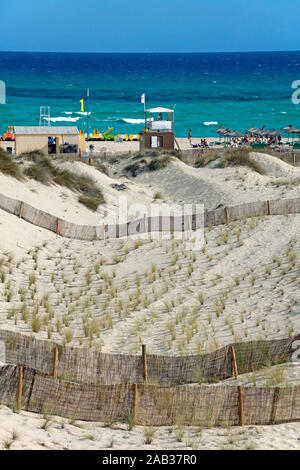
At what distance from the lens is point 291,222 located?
2548 centimetres

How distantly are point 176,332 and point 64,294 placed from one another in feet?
13.8

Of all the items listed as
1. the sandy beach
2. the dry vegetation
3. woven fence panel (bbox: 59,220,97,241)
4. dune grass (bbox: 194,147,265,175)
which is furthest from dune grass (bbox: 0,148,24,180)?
dune grass (bbox: 194,147,265,175)

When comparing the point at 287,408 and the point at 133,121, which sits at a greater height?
the point at 133,121

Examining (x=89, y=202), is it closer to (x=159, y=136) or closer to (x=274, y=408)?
(x=159, y=136)

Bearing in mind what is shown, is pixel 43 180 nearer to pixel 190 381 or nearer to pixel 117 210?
pixel 117 210

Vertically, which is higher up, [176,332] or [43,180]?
[43,180]

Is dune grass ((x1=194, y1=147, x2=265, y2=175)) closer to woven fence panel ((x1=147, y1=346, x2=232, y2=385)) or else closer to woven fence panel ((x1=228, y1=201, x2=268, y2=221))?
woven fence panel ((x1=228, y1=201, x2=268, y2=221))

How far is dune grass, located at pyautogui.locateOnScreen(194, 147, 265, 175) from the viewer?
4112 centimetres

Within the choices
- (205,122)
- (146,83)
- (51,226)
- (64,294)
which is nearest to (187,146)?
(205,122)

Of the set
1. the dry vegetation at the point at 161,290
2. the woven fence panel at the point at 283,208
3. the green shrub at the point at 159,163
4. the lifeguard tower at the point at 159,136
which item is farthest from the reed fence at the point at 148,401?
the lifeguard tower at the point at 159,136

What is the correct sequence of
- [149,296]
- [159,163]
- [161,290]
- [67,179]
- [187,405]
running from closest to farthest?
[187,405]
[149,296]
[161,290]
[67,179]
[159,163]

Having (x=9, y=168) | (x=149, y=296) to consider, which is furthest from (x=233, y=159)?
(x=149, y=296)

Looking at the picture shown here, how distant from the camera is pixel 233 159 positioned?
42156 mm

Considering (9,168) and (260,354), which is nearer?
(260,354)
